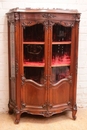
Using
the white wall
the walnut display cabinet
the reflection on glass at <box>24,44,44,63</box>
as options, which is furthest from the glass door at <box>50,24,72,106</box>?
the white wall

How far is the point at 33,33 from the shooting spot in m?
2.69

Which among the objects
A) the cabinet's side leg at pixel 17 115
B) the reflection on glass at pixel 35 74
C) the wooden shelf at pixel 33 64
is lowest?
the cabinet's side leg at pixel 17 115

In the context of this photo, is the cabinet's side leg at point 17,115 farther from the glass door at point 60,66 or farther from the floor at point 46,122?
the glass door at point 60,66

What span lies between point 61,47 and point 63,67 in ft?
0.87

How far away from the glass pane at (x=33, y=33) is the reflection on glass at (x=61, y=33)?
165 mm

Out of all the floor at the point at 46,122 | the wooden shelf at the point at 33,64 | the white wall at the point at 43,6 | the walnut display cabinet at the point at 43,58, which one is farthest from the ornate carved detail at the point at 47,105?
the white wall at the point at 43,6

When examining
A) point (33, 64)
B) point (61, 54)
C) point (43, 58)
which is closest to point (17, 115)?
point (33, 64)

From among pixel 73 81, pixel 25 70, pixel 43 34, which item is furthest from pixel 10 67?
pixel 73 81

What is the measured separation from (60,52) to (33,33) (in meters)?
0.43

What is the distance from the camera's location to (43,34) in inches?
104

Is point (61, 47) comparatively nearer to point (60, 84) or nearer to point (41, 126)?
point (60, 84)

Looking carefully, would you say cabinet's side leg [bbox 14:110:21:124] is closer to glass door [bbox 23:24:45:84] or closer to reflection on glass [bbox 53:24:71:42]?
glass door [bbox 23:24:45:84]

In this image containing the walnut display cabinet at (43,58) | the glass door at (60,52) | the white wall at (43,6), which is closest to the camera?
the walnut display cabinet at (43,58)

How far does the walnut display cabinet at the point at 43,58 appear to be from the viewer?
102 inches
